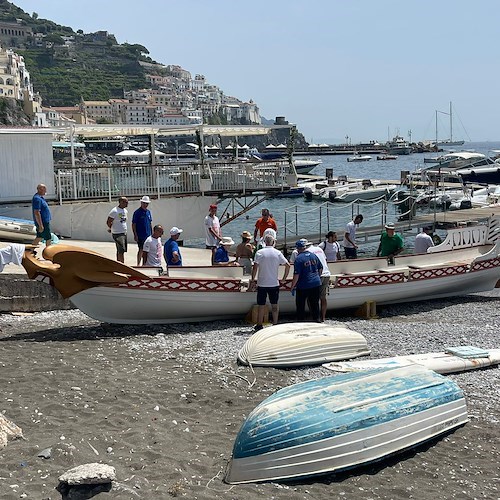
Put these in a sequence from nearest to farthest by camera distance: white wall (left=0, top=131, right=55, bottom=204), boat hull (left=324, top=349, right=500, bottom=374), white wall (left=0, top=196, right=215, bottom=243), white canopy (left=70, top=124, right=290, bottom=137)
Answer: boat hull (left=324, top=349, right=500, bottom=374) → white wall (left=0, top=131, right=55, bottom=204) → white wall (left=0, top=196, right=215, bottom=243) → white canopy (left=70, top=124, right=290, bottom=137)

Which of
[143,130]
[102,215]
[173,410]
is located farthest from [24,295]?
[143,130]

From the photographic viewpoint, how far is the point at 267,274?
1207cm

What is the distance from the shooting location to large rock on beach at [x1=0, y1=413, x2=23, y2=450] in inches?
277

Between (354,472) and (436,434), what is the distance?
128 centimetres

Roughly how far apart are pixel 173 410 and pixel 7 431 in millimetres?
1967

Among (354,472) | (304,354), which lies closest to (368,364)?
(304,354)

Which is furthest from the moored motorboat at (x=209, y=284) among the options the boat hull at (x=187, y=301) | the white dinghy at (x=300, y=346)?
the white dinghy at (x=300, y=346)

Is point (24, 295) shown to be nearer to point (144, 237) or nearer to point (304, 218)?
point (144, 237)

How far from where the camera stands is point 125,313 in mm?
12250

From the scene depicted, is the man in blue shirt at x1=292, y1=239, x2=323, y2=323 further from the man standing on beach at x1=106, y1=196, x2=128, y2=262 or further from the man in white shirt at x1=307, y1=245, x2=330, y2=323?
the man standing on beach at x1=106, y1=196, x2=128, y2=262

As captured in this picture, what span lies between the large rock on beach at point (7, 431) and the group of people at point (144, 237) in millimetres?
6109

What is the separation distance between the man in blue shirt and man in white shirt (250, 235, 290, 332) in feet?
0.94

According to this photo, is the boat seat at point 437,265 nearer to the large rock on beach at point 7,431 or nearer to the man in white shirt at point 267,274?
the man in white shirt at point 267,274

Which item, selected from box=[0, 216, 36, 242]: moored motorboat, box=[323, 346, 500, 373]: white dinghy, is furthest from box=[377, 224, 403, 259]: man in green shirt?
box=[0, 216, 36, 242]: moored motorboat
